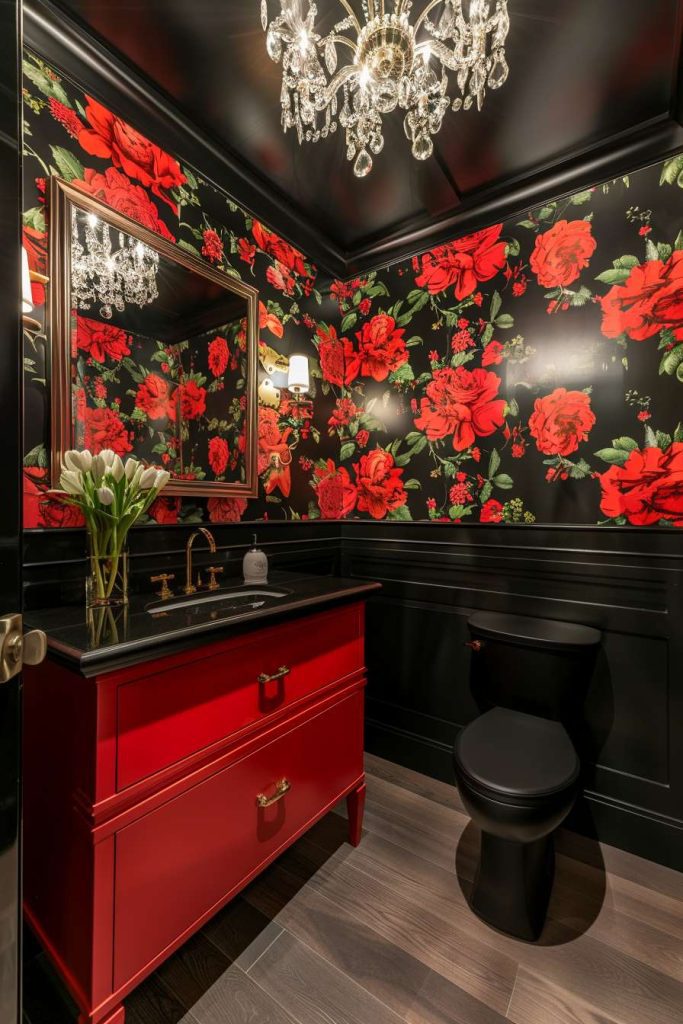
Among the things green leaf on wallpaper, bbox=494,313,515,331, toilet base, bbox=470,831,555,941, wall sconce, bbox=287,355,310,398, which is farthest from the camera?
wall sconce, bbox=287,355,310,398

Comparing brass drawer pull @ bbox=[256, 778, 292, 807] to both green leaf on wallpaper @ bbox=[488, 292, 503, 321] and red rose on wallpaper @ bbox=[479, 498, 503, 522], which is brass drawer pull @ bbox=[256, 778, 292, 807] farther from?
green leaf on wallpaper @ bbox=[488, 292, 503, 321]

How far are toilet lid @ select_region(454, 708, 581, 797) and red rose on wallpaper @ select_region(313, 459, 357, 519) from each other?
1.20m

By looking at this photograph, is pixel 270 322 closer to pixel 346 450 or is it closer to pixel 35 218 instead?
pixel 346 450

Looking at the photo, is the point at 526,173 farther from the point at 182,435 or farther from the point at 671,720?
the point at 671,720

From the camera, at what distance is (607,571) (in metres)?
1.66

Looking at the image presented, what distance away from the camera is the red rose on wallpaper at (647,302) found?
1546mm

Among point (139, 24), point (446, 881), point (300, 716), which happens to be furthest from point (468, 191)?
point (446, 881)

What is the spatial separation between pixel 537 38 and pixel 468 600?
1.93m

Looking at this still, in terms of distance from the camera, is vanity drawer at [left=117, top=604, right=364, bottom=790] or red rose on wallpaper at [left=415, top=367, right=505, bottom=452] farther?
red rose on wallpaper at [left=415, top=367, right=505, bottom=452]

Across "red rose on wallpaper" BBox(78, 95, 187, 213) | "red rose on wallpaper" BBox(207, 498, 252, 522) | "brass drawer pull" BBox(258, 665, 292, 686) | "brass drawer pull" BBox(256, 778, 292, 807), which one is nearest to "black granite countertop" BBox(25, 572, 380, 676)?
"brass drawer pull" BBox(258, 665, 292, 686)

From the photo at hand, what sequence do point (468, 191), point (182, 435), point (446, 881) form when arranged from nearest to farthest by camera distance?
1. point (446, 881)
2. point (182, 435)
3. point (468, 191)

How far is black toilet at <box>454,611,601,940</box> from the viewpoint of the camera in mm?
1218

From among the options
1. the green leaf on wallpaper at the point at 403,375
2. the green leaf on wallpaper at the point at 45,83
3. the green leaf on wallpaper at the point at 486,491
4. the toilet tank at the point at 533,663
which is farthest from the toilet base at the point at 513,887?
the green leaf on wallpaper at the point at 45,83

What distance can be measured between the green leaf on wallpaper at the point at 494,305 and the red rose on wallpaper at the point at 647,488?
2.67ft
